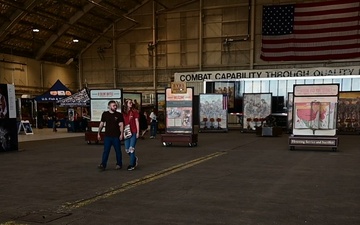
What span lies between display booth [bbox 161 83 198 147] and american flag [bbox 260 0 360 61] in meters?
15.2

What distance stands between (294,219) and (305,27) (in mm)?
23421

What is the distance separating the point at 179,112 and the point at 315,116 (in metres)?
5.17

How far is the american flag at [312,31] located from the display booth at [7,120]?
19.8m

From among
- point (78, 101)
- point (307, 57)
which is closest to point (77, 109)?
point (78, 101)

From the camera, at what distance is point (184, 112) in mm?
13266

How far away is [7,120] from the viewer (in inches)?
477

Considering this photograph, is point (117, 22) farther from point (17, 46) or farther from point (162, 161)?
point (162, 161)

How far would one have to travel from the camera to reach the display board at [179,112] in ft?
43.4

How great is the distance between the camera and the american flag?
2391 cm

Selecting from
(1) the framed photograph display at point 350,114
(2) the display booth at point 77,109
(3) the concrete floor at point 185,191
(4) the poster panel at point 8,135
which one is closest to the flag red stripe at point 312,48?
(1) the framed photograph display at point 350,114

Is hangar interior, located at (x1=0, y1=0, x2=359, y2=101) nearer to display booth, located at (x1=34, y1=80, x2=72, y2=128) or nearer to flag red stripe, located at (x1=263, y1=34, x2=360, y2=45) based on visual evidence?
flag red stripe, located at (x1=263, y1=34, x2=360, y2=45)

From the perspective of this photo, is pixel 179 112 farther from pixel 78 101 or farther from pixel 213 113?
pixel 78 101

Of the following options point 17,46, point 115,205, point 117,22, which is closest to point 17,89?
point 17,46

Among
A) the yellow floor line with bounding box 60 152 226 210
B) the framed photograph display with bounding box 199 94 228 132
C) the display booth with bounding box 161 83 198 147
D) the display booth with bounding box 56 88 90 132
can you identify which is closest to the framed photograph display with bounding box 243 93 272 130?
the framed photograph display with bounding box 199 94 228 132
